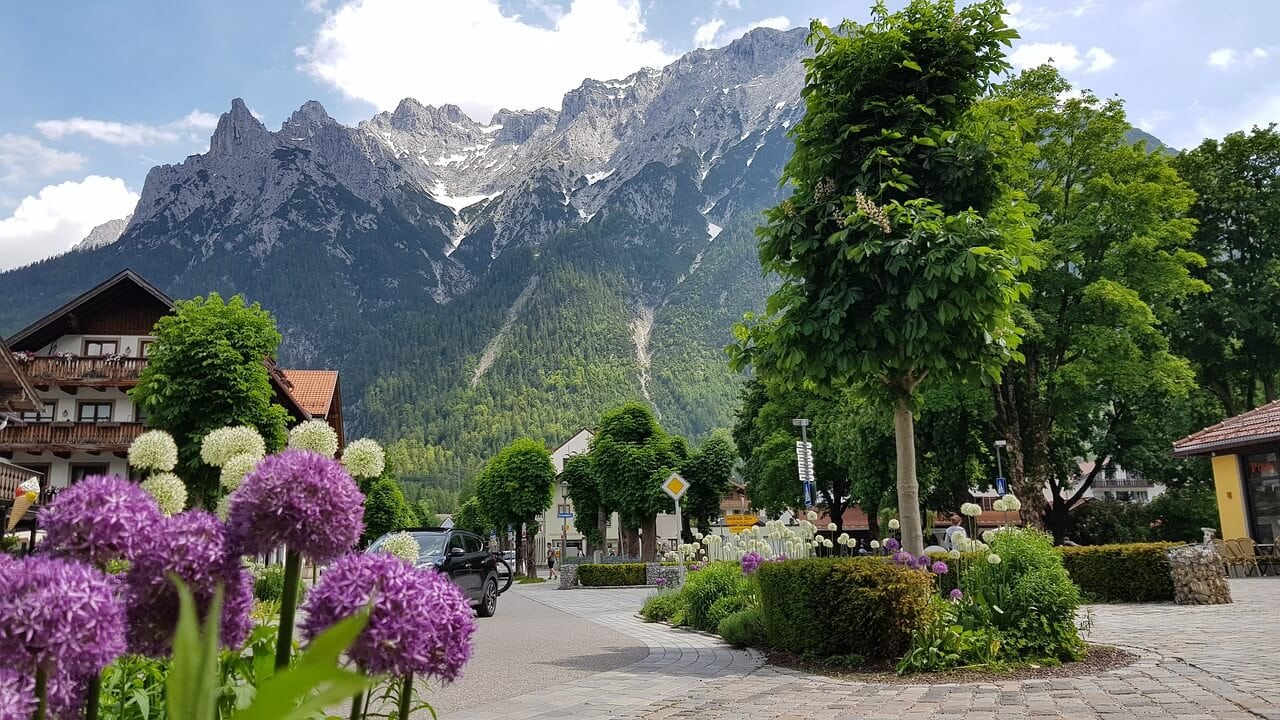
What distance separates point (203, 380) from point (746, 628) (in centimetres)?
1539

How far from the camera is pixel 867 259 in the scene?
31.6ft

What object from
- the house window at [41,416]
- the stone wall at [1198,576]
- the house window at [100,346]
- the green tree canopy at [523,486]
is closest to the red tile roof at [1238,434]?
the stone wall at [1198,576]

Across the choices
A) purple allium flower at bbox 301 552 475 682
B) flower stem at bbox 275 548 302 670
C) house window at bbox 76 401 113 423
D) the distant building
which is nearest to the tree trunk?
purple allium flower at bbox 301 552 475 682

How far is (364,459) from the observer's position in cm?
314

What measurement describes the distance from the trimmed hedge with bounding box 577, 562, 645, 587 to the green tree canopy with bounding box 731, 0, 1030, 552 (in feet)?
89.2

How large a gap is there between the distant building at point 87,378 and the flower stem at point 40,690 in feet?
111

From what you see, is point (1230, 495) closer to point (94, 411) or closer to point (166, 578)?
point (166, 578)

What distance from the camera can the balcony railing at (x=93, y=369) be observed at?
109ft

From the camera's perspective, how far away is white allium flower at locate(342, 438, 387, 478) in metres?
3.05

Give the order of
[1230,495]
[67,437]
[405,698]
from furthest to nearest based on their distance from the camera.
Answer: [67,437]
[1230,495]
[405,698]

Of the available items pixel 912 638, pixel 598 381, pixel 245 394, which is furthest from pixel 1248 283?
pixel 598 381

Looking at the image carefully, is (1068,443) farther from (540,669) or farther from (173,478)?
(173,478)

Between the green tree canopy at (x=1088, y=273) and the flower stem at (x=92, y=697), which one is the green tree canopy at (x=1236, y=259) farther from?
the flower stem at (x=92, y=697)

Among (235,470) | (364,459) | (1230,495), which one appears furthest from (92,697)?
(1230,495)
